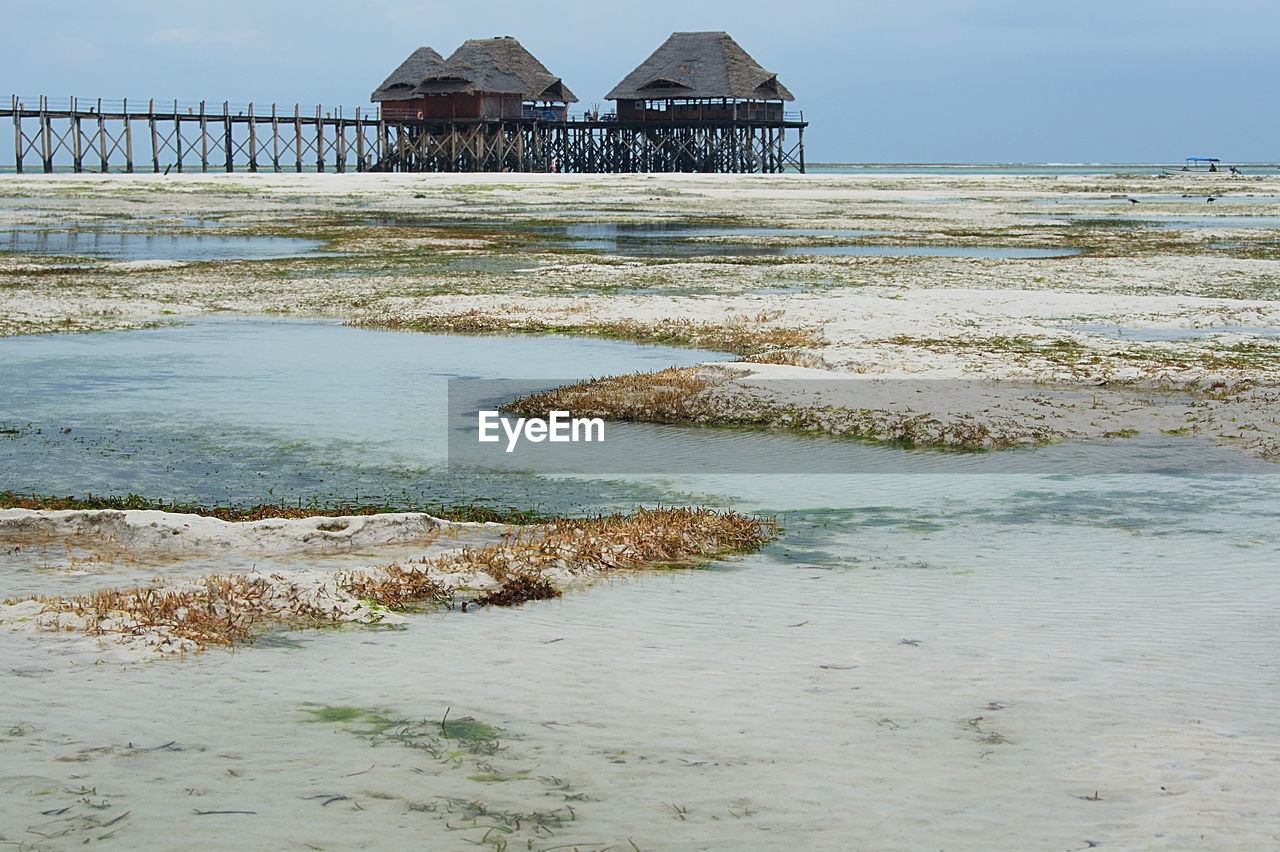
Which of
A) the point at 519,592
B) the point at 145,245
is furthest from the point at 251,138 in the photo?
the point at 519,592

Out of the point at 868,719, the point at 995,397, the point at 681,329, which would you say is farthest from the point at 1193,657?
the point at 681,329

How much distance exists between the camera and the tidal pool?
4.67 metres

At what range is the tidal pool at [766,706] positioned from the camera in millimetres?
4672

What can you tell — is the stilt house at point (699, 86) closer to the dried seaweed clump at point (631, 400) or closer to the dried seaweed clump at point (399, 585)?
the dried seaweed clump at point (631, 400)

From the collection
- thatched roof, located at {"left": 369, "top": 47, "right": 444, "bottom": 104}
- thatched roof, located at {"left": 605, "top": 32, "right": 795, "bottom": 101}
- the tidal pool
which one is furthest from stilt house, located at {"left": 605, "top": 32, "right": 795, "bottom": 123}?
the tidal pool

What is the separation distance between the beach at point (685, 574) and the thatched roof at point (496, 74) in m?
63.0

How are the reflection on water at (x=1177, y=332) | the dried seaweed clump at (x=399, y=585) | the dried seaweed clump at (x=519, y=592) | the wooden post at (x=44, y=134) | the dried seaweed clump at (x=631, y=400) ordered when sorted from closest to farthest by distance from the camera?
the dried seaweed clump at (x=399, y=585)
the dried seaweed clump at (x=519, y=592)
the dried seaweed clump at (x=631, y=400)
the reflection on water at (x=1177, y=332)
the wooden post at (x=44, y=134)

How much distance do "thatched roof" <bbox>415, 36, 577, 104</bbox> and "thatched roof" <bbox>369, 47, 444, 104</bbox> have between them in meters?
1.45

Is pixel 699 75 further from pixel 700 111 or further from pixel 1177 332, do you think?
pixel 1177 332

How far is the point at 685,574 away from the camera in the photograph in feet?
26.9

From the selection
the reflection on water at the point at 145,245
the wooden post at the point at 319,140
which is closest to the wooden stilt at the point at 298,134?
the wooden post at the point at 319,140

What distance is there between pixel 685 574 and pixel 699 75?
80.9 m

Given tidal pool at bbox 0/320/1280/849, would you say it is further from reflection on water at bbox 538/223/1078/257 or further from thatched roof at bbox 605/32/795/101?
thatched roof at bbox 605/32/795/101

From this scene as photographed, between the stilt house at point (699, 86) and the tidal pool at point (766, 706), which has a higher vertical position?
the stilt house at point (699, 86)
